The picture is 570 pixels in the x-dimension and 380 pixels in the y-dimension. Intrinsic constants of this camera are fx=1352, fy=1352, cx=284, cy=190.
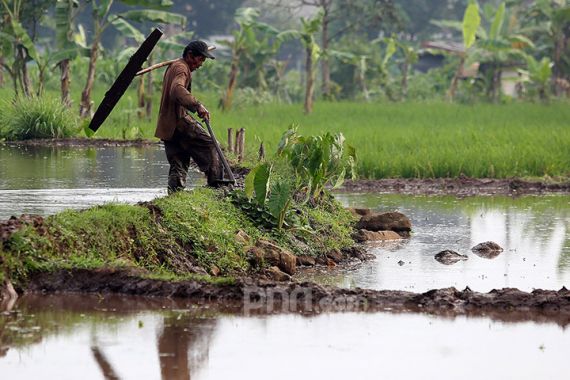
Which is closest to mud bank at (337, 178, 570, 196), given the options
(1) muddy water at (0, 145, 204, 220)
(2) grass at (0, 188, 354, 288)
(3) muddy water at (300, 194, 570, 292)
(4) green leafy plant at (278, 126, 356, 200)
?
(3) muddy water at (300, 194, 570, 292)

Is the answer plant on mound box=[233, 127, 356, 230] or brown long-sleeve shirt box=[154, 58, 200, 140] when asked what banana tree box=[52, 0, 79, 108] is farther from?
brown long-sleeve shirt box=[154, 58, 200, 140]

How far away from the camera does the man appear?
10.5 meters

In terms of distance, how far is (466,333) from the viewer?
7633mm

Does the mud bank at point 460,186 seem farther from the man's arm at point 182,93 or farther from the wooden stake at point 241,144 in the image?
the man's arm at point 182,93

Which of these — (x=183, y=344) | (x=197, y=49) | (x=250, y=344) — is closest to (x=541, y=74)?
(x=197, y=49)

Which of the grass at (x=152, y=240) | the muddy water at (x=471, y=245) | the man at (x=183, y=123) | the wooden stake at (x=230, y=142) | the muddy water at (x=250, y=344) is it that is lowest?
the muddy water at (x=471, y=245)

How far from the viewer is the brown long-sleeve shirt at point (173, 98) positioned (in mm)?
10523

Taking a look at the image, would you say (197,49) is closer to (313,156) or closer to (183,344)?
(313,156)

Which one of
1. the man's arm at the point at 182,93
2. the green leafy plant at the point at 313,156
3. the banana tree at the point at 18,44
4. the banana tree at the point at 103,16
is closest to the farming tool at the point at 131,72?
the man's arm at the point at 182,93

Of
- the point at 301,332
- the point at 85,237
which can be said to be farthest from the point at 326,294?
the point at 85,237

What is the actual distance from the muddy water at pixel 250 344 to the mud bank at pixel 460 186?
9.03 m

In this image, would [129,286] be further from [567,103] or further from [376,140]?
[567,103]

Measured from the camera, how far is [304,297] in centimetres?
839

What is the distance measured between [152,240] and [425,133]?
500 inches
